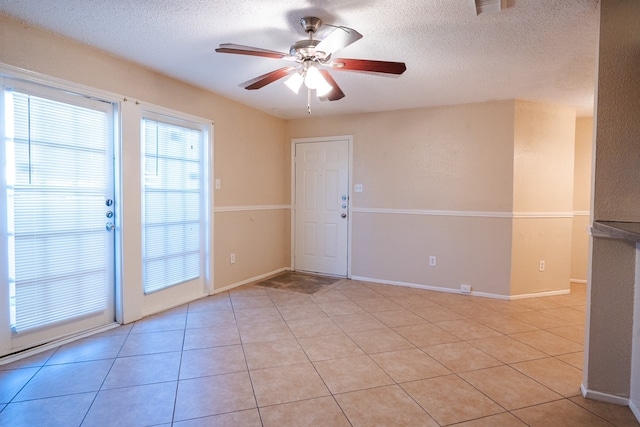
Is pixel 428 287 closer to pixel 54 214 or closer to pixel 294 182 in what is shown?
pixel 294 182

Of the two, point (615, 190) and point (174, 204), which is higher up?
point (615, 190)

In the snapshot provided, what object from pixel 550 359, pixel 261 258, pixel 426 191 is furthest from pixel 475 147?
pixel 261 258

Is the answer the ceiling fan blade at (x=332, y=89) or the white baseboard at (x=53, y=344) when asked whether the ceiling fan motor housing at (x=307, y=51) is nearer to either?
the ceiling fan blade at (x=332, y=89)

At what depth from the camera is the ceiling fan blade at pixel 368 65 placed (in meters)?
1.95

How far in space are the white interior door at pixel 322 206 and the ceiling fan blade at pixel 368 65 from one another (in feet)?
7.93

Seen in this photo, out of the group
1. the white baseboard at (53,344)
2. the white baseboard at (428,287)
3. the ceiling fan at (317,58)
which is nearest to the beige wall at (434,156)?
the white baseboard at (428,287)

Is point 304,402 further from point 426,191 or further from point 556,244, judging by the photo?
point 556,244

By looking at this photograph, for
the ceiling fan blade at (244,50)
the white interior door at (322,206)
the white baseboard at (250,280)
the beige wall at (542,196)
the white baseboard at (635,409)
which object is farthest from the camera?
the white interior door at (322,206)

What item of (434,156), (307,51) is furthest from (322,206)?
(307,51)

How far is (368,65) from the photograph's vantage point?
6.62 ft

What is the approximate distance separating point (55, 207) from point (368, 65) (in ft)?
7.90

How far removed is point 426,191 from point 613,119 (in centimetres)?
228

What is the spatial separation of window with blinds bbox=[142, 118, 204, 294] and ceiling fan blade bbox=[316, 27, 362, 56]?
195 cm

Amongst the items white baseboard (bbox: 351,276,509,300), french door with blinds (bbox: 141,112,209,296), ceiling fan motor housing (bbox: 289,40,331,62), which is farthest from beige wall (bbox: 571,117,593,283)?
french door with blinds (bbox: 141,112,209,296)
